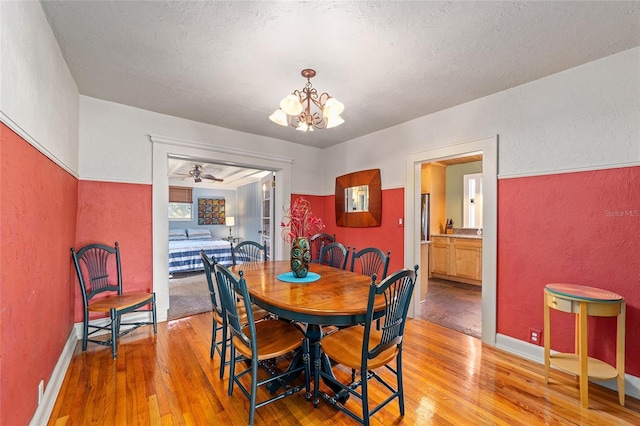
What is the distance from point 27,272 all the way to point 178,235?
639cm

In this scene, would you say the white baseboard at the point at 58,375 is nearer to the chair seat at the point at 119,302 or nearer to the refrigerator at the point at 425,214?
the chair seat at the point at 119,302

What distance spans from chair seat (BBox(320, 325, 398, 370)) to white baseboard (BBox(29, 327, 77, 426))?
1718mm

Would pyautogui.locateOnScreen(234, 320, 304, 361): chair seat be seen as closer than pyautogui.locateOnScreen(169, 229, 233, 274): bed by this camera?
Yes

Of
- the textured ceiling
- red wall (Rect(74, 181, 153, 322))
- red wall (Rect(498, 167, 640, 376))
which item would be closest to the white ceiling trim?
the textured ceiling

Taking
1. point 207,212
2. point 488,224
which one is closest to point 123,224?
point 488,224

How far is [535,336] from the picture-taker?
2.46 meters

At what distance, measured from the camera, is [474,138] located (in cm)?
288

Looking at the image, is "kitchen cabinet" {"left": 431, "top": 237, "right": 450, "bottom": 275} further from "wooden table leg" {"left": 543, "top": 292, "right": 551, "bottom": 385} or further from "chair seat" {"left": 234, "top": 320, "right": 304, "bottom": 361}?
"chair seat" {"left": 234, "top": 320, "right": 304, "bottom": 361}

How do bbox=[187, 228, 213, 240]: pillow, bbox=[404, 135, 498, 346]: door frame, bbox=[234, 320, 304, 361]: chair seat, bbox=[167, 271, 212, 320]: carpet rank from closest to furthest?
1. bbox=[234, 320, 304, 361]: chair seat
2. bbox=[404, 135, 498, 346]: door frame
3. bbox=[167, 271, 212, 320]: carpet
4. bbox=[187, 228, 213, 240]: pillow

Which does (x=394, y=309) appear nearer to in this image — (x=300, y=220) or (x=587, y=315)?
(x=300, y=220)

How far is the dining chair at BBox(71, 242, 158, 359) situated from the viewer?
8.30 ft

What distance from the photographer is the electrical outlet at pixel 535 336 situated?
2.43 meters

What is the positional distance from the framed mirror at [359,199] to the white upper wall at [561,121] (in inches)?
38.1

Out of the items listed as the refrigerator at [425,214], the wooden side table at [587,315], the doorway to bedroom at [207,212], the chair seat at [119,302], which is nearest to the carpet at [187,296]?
the doorway to bedroom at [207,212]
